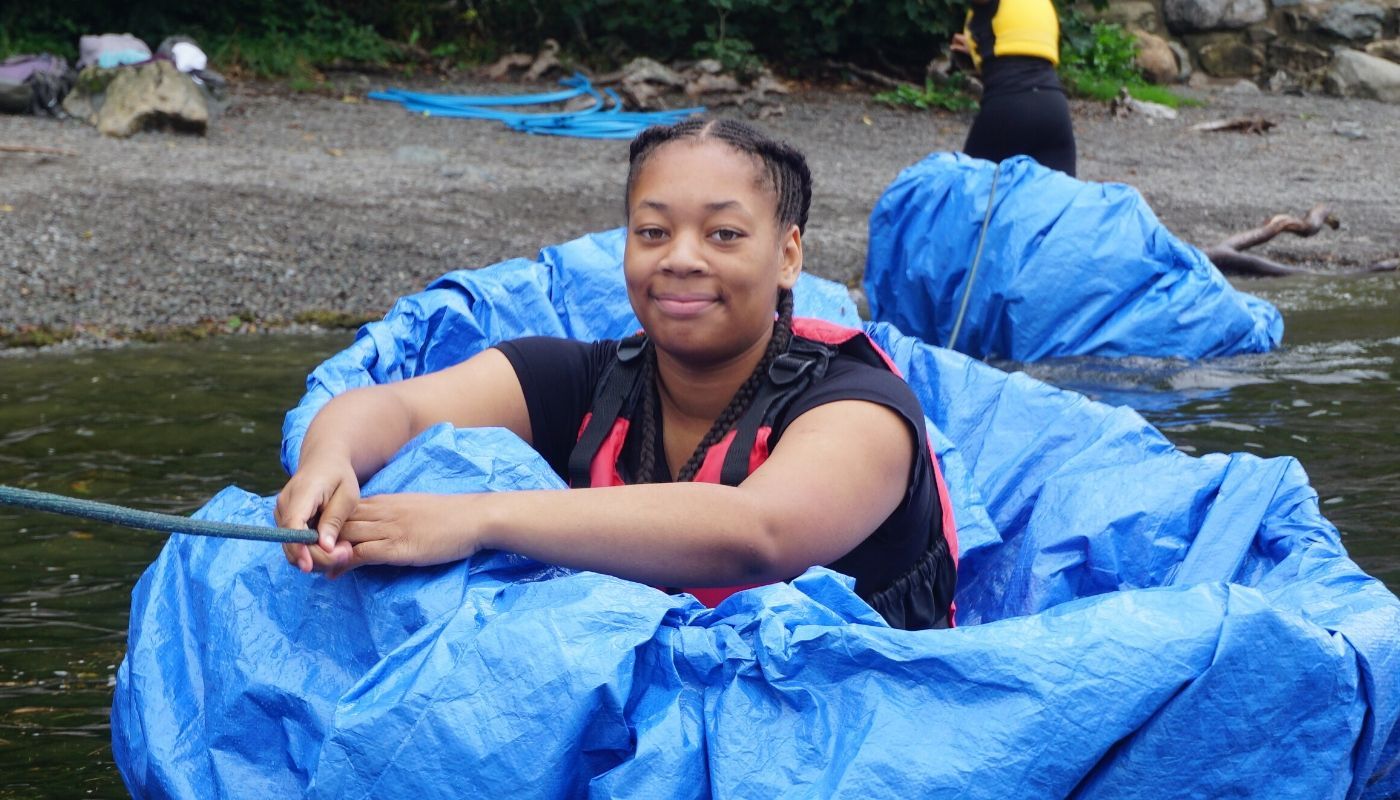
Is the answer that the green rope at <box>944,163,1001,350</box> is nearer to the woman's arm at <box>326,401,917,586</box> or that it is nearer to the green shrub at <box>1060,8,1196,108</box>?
the woman's arm at <box>326,401,917,586</box>

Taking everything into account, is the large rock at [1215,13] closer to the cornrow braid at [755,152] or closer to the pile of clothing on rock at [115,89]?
the pile of clothing on rock at [115,89]

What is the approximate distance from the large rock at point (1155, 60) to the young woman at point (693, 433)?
12157 millimetres

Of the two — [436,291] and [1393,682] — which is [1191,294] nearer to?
[436,291]

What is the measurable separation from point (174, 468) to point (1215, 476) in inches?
112

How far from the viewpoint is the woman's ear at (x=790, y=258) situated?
245cm

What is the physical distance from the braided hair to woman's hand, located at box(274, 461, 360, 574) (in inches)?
19.2

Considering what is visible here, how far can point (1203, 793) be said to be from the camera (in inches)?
69.1

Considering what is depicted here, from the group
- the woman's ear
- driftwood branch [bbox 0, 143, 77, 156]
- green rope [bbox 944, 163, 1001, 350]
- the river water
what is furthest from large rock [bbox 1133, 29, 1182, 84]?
the woman's ear

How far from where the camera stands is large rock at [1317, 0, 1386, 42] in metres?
14.4

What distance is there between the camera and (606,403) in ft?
8.32

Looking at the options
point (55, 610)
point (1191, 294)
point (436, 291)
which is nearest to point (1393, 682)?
point (436, 291)

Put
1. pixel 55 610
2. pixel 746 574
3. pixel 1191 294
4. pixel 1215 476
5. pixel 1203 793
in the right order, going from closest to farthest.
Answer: pixel 1203 793 → pixel 746 574 → pixel 1215 476 → pixel 55 610 → pixel 1191 294

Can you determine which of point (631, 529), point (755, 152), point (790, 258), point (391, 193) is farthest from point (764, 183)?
point (391, 193)

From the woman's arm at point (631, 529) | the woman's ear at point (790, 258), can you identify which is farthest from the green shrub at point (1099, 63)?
the woman's arm at point (631, 529)
